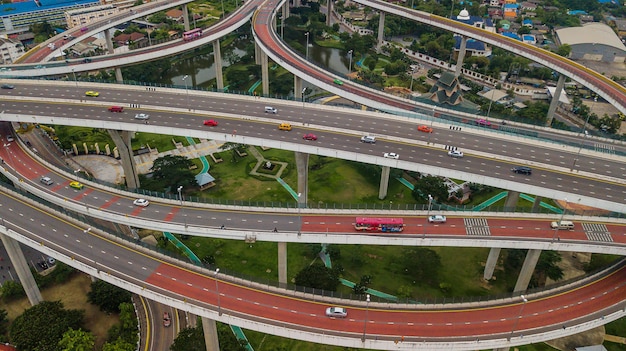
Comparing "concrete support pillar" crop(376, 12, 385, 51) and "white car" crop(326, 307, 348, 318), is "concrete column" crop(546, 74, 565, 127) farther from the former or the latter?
"white car" crop(326, 307, 348, 318)

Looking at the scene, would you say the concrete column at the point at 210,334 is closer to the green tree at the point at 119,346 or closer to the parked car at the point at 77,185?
the green tree at the point at 119,346

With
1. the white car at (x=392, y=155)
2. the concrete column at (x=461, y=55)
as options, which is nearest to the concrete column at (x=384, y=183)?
the white car at (x=392, y=155)

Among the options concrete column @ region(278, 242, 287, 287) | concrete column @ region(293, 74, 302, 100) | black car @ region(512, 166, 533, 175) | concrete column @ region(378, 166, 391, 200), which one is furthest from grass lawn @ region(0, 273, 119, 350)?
concrete column @ region(293, 74, 302, 100)

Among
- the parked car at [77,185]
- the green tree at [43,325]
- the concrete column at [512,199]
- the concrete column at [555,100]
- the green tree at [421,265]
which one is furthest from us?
the concrete column at [555,100]

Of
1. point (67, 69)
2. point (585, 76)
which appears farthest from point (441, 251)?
point (67, 69)

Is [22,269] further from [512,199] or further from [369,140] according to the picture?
[512,199]
